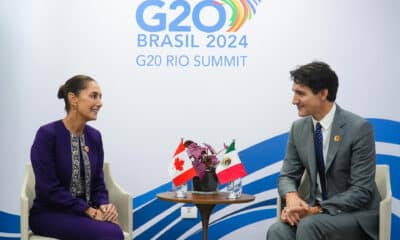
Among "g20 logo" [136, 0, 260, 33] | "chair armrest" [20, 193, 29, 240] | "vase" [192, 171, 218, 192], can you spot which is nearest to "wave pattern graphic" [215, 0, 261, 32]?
"g20 logo" [136, 0, 260, 33]

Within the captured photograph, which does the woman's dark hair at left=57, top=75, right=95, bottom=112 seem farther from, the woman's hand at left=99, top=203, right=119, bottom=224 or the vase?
the vase

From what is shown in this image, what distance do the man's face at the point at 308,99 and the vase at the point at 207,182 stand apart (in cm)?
82

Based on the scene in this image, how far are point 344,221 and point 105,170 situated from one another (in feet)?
5.85

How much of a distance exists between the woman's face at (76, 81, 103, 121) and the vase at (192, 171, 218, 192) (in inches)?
31.7

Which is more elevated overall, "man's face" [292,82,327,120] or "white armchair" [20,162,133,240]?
"man's face" [292,82,327,120]

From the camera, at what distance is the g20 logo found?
15.2 ft

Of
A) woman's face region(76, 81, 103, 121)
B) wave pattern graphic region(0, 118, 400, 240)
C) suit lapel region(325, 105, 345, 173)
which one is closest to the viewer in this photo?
suit lapel region(325, 105, 345, 173)

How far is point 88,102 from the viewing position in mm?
3707

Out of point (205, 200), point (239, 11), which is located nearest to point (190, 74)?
point (239, 11)

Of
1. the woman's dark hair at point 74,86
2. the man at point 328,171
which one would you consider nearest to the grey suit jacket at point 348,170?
the man at point 328,171

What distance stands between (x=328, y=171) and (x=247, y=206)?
1505 millimetres

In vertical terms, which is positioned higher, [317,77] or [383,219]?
[317,77]

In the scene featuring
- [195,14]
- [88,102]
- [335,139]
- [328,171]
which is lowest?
[328,171]

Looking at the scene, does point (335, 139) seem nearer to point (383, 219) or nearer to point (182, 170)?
point (383, 219)
